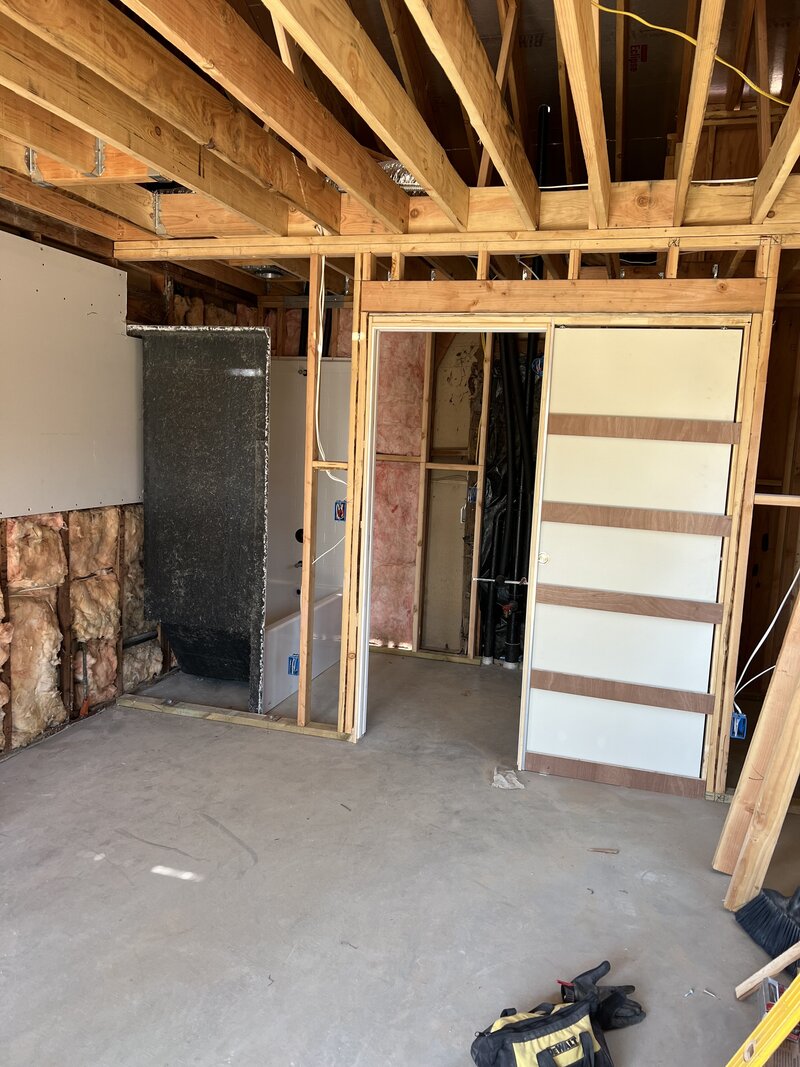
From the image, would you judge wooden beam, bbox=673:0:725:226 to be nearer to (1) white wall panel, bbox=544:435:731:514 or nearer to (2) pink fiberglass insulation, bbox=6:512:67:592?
(1) white wall panel, bbox=544:435:731:514

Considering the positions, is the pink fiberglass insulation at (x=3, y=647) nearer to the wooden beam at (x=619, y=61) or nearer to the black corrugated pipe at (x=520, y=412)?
the black corrugated pipe at (x=520, y=412)

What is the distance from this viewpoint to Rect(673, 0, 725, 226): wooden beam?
162cm

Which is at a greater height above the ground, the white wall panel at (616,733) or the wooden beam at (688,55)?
the wooden beam at (688,55)

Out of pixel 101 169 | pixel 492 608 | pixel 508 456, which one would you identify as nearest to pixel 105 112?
pixel 101 169

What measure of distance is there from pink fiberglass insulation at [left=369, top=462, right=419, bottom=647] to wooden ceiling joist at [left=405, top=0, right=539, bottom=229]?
2.90m

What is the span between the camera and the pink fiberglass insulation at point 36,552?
3.51 m

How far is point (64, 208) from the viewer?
3486 millimetres

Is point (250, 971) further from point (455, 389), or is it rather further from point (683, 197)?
point (455, 389)

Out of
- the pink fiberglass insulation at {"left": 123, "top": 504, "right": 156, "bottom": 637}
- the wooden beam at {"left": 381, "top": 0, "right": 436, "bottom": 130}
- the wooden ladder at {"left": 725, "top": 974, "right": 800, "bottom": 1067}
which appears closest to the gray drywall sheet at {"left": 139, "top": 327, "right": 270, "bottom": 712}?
the pink fiberglass insulation at {"left": 123, "top": 504, "right": 156, "bottom": 637}

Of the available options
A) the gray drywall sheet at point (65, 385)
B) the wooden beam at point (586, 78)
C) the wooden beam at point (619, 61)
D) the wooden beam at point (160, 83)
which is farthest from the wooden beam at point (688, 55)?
the gray drywall sheet at point (65, 385)

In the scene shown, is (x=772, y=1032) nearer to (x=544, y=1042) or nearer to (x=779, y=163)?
(x=544, y=1042)

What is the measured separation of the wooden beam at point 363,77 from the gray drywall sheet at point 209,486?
1.63 meters

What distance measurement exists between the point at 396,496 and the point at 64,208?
3029 millimetres

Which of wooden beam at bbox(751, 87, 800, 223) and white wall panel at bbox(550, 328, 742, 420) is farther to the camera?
white wall panel at bbox(550, 328, 742, 420)
